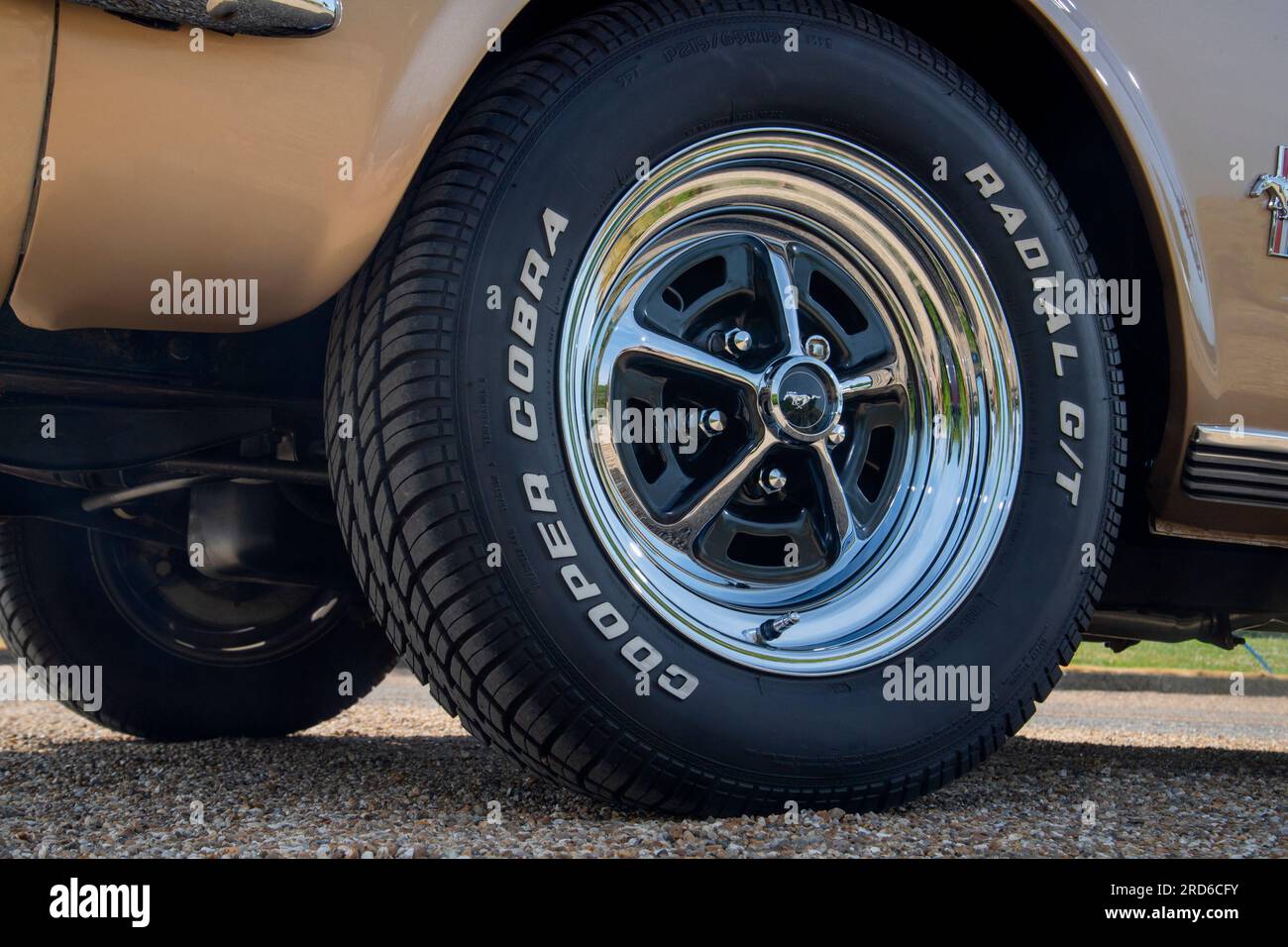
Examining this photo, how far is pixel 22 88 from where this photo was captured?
59.5 inches

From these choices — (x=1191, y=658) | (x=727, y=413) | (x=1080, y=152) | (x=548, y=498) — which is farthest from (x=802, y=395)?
(x=1191, y=658)

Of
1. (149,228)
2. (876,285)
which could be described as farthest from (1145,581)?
(149,228)

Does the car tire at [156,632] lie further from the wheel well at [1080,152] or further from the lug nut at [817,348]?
the wheel well at [1080,152]

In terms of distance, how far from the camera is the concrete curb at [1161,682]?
Result: 8.38 meters

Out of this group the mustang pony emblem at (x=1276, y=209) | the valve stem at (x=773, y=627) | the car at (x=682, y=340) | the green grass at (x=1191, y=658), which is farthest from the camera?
the green grass at (x=1191, y=658)

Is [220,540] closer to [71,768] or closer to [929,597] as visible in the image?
[71,768]

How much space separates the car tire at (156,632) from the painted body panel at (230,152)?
4.97ft

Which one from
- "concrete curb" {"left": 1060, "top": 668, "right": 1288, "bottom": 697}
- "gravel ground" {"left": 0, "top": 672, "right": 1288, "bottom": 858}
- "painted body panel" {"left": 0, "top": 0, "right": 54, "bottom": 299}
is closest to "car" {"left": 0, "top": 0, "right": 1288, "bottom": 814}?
"painted body panel" {"left": 0, "top": 0, "right": 54, "bottom": 299}

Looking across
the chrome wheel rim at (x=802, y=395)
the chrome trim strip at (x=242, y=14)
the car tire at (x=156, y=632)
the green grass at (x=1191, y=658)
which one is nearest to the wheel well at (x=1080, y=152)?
the chrome wheel rim at (x=802, y=395)

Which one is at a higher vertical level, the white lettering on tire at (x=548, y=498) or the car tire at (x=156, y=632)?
the white lettering on tire at (x=548, y=498)

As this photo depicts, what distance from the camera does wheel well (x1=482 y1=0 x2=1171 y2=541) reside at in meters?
2.29

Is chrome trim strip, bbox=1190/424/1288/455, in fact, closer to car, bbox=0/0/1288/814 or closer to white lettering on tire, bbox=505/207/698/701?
car, bbox=0/0/1288/814

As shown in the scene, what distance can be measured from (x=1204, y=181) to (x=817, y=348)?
756 mm

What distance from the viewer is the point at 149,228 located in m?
1.62
